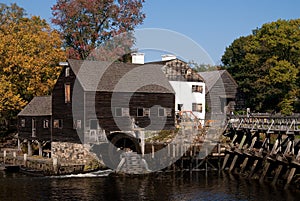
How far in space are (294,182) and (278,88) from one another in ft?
90.9

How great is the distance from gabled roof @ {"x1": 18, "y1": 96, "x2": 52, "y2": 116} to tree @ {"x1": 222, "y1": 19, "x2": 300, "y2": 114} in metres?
27.2

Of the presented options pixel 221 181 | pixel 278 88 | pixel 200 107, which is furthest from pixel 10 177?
pixel 278 88

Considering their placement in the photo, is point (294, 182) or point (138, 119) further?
point (138, 119)

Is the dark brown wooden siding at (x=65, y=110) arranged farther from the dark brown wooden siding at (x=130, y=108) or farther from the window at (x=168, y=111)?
the window at (x=168, y=111)

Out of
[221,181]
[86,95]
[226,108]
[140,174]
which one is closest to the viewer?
[221,181]

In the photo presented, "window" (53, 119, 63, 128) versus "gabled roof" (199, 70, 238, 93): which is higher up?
"gabled roof" (199, 70, 238, 93)

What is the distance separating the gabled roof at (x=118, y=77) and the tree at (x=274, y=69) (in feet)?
54.6

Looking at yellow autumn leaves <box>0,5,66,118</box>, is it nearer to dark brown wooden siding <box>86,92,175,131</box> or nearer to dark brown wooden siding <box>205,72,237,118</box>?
dark brown wooden siding <box>86,92,175,131</box>

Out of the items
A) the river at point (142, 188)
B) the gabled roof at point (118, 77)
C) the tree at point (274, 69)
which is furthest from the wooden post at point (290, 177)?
the tree at point (274, 69)

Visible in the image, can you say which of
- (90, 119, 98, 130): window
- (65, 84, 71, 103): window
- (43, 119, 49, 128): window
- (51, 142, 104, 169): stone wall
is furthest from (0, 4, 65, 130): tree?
(90, 119, 98, 130): window

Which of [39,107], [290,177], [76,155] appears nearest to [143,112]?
[76,155]

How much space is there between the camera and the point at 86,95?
41094 millimetres

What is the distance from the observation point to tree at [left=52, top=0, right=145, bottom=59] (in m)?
58.8

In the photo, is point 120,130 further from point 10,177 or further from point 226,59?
point 226,59
